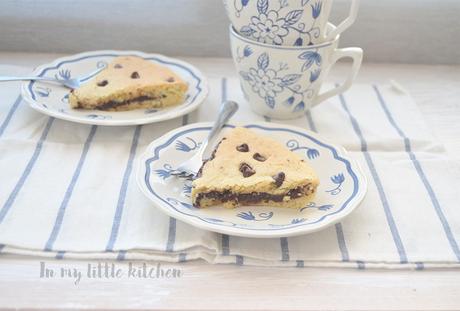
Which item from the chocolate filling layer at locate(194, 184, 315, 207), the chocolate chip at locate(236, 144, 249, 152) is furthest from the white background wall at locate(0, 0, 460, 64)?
the chocolate filling layer at locate(194, 184, 315, 207)

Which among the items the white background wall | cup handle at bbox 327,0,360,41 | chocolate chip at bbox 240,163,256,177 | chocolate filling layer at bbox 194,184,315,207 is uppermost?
the white background wall

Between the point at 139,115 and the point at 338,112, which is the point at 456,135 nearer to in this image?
the point at 338,112

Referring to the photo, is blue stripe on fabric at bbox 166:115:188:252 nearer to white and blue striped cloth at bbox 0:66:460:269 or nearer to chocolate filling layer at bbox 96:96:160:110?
white and blue striped cloth at bbox 0:66:460:269

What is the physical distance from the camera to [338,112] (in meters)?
1.12

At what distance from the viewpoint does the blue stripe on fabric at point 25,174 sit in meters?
0.78

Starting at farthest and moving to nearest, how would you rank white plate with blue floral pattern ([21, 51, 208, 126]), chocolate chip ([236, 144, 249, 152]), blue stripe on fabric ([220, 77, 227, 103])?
blue stripe on fabric ([220, 77, 227, 103]) < white plate with blue floral pattern ([21, 51, 208, 126]) < chocolate chip ([236, 144, 249, 152])

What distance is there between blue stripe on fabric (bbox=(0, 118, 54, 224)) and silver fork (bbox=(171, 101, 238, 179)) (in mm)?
229

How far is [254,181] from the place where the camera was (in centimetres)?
Answer: 80

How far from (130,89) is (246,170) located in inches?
13.4

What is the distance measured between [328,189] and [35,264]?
1.41ft

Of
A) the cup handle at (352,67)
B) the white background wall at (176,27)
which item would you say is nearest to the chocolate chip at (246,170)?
the cup handle at (352,67)

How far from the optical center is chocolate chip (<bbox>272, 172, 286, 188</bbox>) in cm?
80

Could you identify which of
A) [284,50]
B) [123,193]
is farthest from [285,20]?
[123,193]

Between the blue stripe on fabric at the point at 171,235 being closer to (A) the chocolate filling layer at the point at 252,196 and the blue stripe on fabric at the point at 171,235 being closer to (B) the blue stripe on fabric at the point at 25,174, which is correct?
(A) the chocolate filling layer at the point at 252,196
